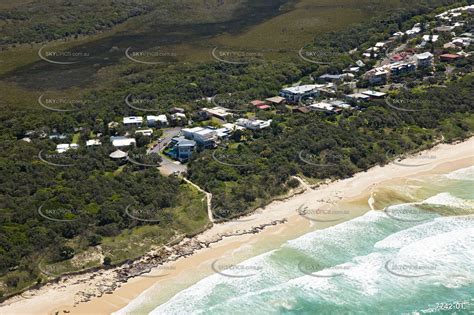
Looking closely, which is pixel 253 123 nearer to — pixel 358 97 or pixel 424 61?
pixel 358 97

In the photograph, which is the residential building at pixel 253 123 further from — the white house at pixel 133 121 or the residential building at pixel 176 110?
the white house at pixel 133 121

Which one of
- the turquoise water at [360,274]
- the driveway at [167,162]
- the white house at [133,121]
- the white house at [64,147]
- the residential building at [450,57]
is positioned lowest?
the turquoise water at [360,274]

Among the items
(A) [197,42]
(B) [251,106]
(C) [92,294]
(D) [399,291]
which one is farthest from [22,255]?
(A) [197,42]

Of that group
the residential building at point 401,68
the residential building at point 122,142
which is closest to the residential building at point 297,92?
the residential building at point 401,68

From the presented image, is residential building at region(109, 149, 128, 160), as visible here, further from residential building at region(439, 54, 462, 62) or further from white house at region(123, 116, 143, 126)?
residential building at region(439, 54, 462, 62)

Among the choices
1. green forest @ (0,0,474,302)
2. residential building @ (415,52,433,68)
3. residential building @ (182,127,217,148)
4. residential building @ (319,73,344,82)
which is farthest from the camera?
residential building @ (415,52,433,68)

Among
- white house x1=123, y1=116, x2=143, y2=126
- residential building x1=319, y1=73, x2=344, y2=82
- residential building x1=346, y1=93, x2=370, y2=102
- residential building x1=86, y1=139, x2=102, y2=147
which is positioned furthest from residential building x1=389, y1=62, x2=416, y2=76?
residential building x1=86, y1=139, x2=102, y2=147
